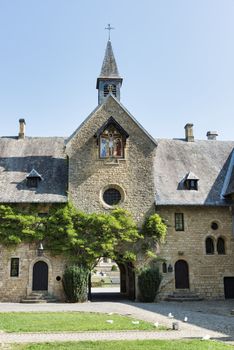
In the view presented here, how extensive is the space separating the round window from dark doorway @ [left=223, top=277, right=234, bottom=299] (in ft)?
29.1

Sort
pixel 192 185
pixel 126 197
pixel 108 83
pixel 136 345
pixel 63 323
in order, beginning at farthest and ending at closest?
pixel 108 83, pixel 192 185, pixel 126 197, pixel 63 323, pixel 136 345

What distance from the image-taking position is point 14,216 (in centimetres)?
2402

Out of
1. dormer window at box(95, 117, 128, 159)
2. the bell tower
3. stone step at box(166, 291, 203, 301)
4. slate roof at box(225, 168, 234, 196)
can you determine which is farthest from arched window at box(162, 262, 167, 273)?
the bell tower

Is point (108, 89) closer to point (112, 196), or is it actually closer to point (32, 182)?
point (112, 196)

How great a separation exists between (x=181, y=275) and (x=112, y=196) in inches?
271

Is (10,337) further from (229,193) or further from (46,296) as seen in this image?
(229,193)

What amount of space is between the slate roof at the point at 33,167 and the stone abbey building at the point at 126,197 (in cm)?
7

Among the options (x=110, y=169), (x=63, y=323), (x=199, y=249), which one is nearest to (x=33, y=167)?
(x=110, y=169)

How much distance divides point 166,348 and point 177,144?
903 inches

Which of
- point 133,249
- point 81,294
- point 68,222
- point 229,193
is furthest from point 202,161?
point 81,294

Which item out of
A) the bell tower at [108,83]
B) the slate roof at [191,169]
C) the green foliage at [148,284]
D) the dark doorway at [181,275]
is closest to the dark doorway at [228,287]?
the dark doorway at [181,275]

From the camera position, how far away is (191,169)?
28.6m

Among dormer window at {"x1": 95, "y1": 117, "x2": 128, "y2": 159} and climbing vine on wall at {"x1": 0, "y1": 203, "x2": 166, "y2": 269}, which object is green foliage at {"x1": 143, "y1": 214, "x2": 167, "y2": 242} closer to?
climbing vine on wall at {"x1": 0, "y1": 203, "x2": 166, "y2": 269}

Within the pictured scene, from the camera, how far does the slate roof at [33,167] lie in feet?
81.6
